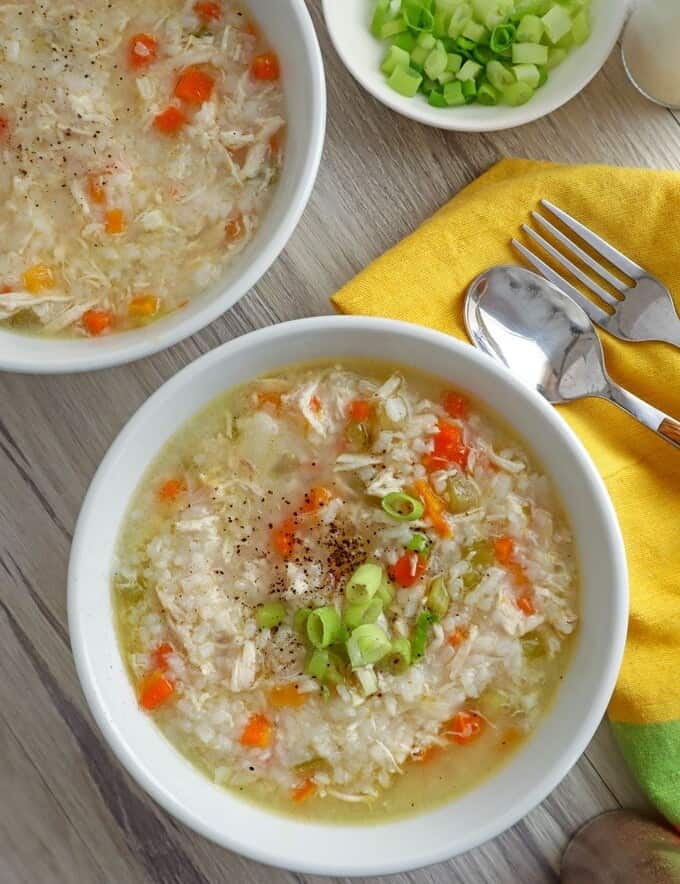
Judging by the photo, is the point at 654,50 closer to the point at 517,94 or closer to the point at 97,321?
the point at 517,94

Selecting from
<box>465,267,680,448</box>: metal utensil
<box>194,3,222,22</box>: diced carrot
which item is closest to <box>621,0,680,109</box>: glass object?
<box>465,267,680,448</box>: metal utensil

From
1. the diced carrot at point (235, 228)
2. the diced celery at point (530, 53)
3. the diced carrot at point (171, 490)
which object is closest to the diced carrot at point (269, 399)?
the diced carrot at point (171, 490)

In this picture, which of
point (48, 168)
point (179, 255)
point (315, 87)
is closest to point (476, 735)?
point (179, 255)

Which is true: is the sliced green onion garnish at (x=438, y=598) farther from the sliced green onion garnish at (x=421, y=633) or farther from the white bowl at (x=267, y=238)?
the white bowl at (x=267, y=238)

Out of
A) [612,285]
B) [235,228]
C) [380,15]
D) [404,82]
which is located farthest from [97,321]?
[612,285]

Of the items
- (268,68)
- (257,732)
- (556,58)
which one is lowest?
(257,732)

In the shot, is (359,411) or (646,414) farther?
(646,414)

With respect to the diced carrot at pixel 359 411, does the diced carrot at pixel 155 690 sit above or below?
below

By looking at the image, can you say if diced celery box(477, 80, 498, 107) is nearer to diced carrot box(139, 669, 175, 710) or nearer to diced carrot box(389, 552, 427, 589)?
diced carrot box(389, 552, 427, 589)
